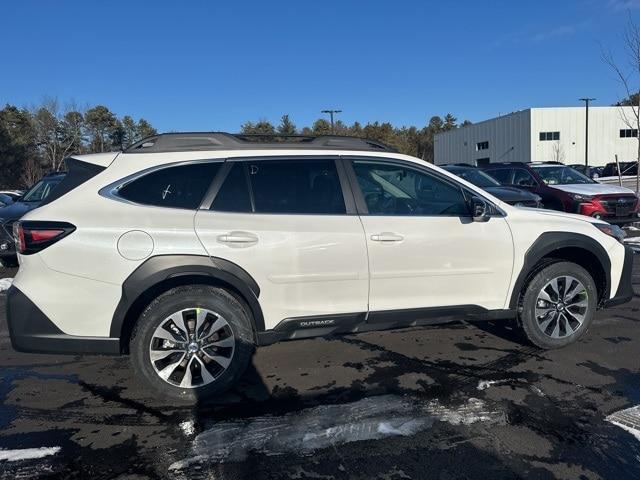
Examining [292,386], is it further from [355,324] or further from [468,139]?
[468,139]

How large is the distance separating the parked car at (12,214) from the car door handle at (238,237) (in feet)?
17.4

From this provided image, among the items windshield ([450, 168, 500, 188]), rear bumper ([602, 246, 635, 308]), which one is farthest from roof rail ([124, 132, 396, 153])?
windshield ([450, 168, 500, 188])

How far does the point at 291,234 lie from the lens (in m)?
3.65

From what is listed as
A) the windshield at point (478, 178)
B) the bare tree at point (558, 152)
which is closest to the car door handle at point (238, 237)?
the windshield at point (478, 178)

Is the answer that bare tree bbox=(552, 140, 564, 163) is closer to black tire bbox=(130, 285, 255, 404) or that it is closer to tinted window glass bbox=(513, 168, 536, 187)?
tinted window glass bbox=(513, 168, 536, 187)

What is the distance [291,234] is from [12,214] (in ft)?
23.8

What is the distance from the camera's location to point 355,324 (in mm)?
3914

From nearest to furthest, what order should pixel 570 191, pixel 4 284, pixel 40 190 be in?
pixel 4 284, pixel 40 190, pixel 570 191

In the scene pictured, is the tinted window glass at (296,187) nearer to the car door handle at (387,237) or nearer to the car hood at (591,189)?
the car door handle at (387,237)

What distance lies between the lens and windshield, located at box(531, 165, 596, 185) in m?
12.0

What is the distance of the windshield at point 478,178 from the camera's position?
11383 millimetres

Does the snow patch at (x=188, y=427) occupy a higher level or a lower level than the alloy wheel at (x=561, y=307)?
Result: lower

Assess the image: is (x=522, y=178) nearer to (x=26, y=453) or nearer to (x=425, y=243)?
(x=425, y=243)

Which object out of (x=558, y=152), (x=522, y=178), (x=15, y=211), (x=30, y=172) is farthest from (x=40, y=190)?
(x=558, y=152)
